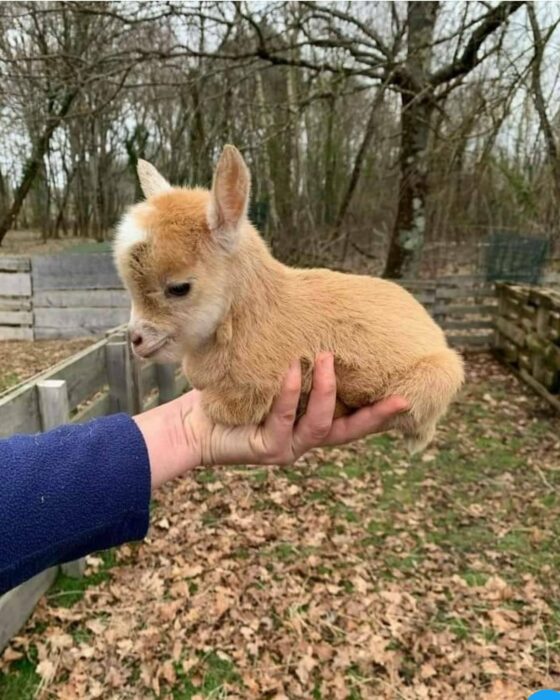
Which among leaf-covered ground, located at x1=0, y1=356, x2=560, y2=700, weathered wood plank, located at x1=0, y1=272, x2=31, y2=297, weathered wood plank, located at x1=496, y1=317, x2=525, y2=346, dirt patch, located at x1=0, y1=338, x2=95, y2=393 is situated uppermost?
weathered wood plank, located at x1=0, y1=272, x2=31, y2=297

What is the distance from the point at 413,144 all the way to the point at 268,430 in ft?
24.5

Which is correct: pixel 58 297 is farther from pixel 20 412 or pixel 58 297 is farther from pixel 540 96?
pixel 540 96

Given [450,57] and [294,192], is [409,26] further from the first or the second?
[294,192]

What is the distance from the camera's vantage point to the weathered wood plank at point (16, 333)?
786 cm

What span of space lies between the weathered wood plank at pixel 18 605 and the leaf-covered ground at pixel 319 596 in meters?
0.08

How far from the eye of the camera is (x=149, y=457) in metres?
1.68

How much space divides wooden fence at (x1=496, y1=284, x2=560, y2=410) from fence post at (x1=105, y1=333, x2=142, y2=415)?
15.9 ft

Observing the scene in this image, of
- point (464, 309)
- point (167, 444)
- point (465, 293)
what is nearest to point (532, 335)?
point (464, 309)

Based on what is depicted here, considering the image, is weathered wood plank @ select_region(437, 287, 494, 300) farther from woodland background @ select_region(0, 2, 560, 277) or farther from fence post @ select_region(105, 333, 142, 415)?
fence post @ select_region(105, 333, 142, 415)

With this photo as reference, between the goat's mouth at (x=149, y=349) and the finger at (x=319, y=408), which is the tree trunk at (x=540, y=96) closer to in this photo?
the finger at (x=319, y=408)

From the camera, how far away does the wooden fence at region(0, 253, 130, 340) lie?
25.5ft

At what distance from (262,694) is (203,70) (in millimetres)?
7354

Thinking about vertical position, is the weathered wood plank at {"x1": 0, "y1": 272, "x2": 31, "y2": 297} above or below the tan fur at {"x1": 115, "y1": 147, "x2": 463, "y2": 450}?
below

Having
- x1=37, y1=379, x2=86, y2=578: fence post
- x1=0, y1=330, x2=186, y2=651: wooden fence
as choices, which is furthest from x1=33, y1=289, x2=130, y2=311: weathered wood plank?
x1=37, y1=379, x2=86, y2=578: fence post
